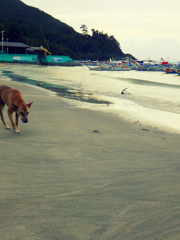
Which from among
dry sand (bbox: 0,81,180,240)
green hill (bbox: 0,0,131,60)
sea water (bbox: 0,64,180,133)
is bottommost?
dry sand (bbox: 0,81,180,240)

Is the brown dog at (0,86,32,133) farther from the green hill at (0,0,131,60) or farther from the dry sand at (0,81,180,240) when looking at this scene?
the green hill at (0,0,131,60)

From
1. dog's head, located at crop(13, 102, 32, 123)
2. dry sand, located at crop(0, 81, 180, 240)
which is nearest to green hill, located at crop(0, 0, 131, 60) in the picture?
dog's head, located at crop(13, 102, 32, 123)

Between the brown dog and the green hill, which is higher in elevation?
the green hill

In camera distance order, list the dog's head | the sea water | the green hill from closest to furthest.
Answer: the dog's head < the sea water < the green hill

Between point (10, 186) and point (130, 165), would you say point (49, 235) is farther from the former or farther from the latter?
point (130, 165)

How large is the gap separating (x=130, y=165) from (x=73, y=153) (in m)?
1.13

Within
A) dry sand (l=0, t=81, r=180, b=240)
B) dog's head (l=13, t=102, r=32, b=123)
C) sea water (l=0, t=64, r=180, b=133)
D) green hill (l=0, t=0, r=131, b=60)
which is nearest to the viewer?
dry sand (l=0, t=81, r=180, b=240)

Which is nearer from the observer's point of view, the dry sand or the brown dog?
the dry sand

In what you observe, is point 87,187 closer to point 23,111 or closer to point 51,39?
point 23,111

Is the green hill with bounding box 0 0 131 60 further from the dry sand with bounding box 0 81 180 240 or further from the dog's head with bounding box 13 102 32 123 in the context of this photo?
the dry sand with bounding box 0 81 180 240

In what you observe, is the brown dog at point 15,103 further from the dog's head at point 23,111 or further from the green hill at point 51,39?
the green hill at point 51,39

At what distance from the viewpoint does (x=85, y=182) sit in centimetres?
389

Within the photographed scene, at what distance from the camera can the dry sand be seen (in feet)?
9.05

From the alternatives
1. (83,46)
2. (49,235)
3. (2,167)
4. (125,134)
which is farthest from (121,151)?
(83,46)
